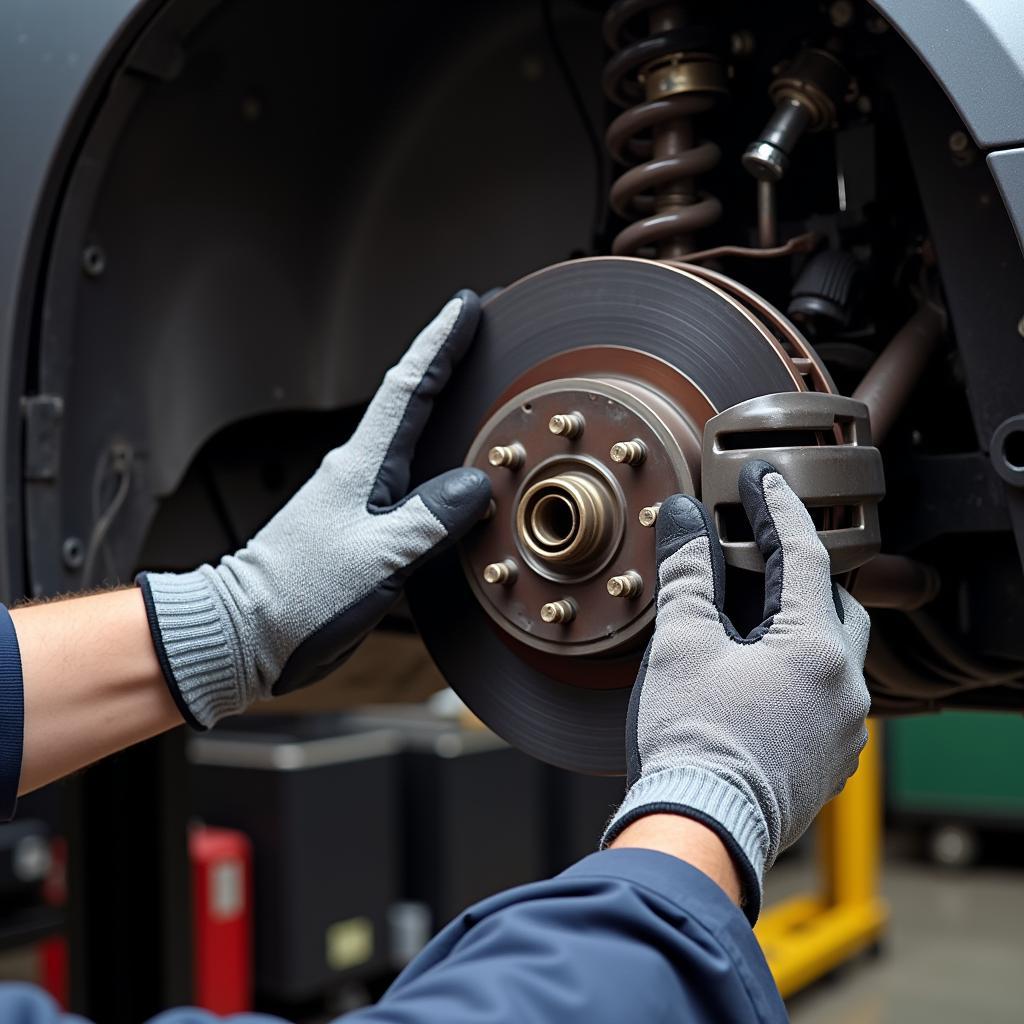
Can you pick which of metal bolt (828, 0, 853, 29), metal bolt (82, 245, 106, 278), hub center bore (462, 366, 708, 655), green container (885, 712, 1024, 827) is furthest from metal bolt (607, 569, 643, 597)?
green container (885, 712, 1024, 827)

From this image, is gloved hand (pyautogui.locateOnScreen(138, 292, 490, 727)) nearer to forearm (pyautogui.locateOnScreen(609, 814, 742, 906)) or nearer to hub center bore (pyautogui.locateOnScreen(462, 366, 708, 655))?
hub center bore (pyautogui.locateOnScreen(462, 366, 708, 655))

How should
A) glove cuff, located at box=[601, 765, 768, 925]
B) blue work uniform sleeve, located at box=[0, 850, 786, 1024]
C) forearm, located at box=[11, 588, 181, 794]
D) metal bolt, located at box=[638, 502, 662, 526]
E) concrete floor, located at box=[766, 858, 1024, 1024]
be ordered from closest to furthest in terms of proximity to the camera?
blue work uniform sleeve, located at box=[0, 850, 786, 1024] < glove cuff, located at box=[601, 765, 768, 925] < metal bolt, located at box=[638, 502, 662, 526] < forearm, located at box=[11, 588, 181, 794] < concrete floor, located at box=[766, 858, 1024, 1024]

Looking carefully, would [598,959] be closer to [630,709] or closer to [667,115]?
[630,709]

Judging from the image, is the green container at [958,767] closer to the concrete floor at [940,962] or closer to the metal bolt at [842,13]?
the concrete floor at [940,962]

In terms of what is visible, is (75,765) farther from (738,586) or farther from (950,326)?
(950,326)

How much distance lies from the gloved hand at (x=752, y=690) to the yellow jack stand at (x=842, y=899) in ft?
9.47

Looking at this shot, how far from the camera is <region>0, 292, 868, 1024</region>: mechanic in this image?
1.83 feet

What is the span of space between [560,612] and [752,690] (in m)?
0.14

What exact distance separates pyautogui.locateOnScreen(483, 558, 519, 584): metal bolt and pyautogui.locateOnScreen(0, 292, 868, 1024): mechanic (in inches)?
1.3

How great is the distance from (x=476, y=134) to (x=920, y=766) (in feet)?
11.7

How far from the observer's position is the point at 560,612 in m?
0.77

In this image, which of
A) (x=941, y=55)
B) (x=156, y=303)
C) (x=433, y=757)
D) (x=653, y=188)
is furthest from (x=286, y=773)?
(x=941, y=55)

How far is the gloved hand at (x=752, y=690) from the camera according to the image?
66 centimetres

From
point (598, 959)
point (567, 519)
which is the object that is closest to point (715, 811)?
point (598, 959)
